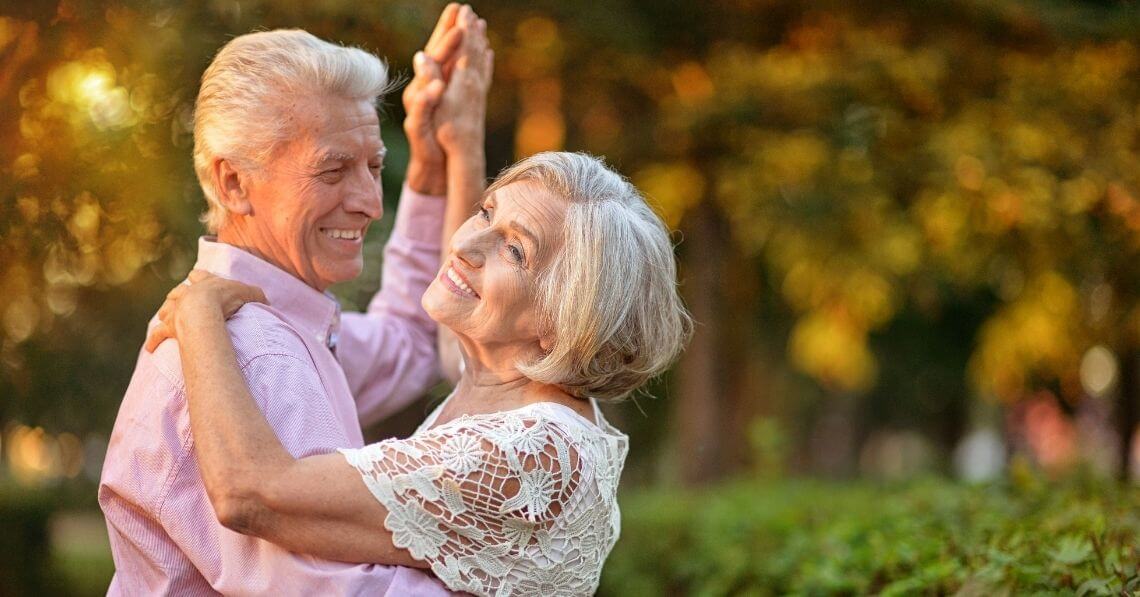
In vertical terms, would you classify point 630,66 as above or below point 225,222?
below

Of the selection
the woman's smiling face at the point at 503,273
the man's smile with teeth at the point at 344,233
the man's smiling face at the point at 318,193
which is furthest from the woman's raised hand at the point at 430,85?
the woman's smiling face at the point at 503,273

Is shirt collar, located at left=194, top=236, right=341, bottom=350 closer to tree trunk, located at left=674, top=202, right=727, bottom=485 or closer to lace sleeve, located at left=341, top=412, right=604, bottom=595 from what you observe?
lace sleeve, located at left=341, top=412, right=604, bottom=595

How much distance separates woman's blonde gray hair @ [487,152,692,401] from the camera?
2617mm

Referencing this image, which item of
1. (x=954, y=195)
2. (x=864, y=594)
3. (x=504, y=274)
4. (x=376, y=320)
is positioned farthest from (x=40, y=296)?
(x=954, y=195)

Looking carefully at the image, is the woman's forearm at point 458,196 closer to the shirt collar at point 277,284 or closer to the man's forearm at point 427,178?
the man's forearm at point 427,178

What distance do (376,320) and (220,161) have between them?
83cm

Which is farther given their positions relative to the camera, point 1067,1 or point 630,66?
point 630,66

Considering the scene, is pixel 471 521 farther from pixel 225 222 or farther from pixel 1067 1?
pixel 1067 1

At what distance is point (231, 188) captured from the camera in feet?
9.47

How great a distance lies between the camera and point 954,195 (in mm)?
9539

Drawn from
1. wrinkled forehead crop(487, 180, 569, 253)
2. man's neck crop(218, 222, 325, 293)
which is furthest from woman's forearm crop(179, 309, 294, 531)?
wrinkled forehead crop(487, 180, 569, 253)

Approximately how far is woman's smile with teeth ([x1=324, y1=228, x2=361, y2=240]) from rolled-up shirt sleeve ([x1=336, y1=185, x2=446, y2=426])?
447 millimetres

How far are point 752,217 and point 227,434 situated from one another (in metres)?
7.96

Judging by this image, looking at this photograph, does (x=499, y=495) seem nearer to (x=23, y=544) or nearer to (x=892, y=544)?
(x=892, y=544)
